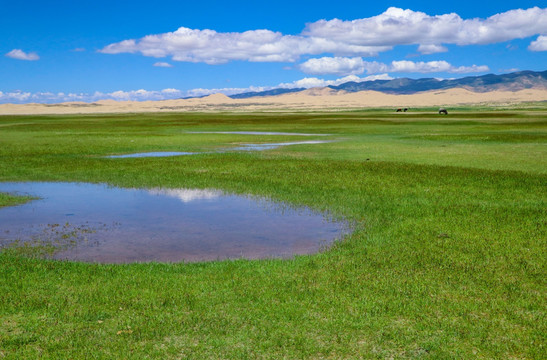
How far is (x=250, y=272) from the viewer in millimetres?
11117

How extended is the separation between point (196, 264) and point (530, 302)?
7.29 m

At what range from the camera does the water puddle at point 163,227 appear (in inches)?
527

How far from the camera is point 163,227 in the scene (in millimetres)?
16141

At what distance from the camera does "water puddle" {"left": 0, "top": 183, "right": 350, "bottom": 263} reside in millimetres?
13391

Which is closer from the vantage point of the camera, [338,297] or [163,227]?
[338,297]

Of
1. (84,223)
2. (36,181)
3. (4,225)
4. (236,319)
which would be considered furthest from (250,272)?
(36,181)

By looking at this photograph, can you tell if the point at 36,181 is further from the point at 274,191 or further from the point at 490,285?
the point at 490,285

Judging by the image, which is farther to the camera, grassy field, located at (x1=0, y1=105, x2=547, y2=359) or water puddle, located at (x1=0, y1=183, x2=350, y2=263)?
water puddle, located at (x1=0, y1=183, x2=350, y2=263)

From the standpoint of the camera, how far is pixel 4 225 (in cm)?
1612

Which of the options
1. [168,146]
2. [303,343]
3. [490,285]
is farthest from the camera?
[168,146]

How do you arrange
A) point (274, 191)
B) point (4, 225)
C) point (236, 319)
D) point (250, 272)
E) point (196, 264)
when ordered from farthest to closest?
point (274, 191), point (4, 225), point (196, 264), point (250, 272), point (236, 319)

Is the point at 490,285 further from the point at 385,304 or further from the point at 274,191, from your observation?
the point at 274,191

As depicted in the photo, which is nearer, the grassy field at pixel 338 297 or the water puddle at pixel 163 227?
the grassy field at pixel 338 297

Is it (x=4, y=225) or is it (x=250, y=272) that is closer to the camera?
(x=250, y=272)
